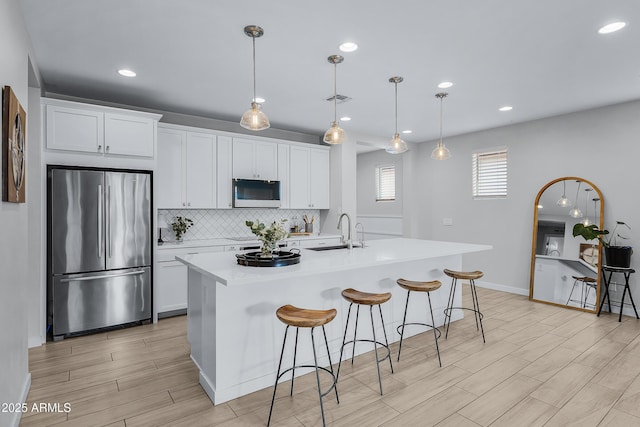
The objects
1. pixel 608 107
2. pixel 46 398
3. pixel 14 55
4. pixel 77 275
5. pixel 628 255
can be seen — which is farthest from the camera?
pixel 608 107

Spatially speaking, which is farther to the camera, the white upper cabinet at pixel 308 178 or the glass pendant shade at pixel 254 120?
the white upper cabinet at pixel 308 178

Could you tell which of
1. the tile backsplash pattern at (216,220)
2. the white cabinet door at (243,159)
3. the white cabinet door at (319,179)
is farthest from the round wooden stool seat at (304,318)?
the white cabinet door at (319,179)

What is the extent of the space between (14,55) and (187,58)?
122 centimetres

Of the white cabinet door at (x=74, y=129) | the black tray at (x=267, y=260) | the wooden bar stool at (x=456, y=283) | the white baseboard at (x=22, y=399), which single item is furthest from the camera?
the wooden bar stool at (x=456, y=283)

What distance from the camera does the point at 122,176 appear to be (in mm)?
3787

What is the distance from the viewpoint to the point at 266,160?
530 centimetres

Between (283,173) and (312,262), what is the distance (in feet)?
9.82

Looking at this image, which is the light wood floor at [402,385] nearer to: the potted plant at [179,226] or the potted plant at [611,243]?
the potted plant at [611,243]

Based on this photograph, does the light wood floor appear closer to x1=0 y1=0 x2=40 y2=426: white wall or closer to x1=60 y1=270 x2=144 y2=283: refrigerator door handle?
x1=0 y1=0 x2=40 y2=426: white wall

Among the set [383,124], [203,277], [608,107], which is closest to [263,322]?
[203,277]

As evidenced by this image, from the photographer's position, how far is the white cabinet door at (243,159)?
502 cm

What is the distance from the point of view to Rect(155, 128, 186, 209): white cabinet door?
4410 millimetres

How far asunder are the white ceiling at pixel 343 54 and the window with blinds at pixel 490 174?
1170 millimetres

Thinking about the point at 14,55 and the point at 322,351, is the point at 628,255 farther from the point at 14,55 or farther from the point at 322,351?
the point at 14,55
